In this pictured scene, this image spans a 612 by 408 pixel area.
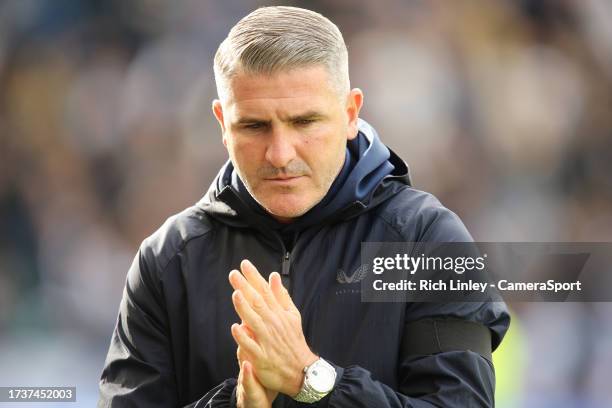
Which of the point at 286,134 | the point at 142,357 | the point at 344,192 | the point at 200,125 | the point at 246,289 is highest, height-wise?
the point at 200,125

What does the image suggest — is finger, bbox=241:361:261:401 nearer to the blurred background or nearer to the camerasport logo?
the camerasport logo

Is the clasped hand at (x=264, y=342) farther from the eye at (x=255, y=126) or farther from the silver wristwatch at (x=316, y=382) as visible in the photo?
the eye at (x=255, y=126)

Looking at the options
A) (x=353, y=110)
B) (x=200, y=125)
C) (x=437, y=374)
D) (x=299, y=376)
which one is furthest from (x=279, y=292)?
(x=200, y=125)

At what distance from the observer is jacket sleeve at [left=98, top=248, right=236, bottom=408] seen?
91.0 inches

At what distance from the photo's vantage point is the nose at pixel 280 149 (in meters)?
2.17

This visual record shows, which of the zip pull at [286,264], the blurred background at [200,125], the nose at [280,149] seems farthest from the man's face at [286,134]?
the blurred background at [200,125]

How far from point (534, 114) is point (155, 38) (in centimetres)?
210

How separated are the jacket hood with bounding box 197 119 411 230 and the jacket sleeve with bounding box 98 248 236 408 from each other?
0.23m

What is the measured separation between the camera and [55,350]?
197 inches

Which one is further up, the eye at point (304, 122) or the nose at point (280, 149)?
the eye at point (304, 122)

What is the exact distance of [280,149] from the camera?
85.4 inches

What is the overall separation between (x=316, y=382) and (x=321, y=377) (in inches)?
0.6

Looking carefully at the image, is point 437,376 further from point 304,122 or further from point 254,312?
point 304,122

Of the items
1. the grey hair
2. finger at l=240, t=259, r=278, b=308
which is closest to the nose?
the grey hair
